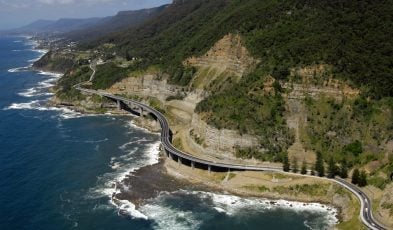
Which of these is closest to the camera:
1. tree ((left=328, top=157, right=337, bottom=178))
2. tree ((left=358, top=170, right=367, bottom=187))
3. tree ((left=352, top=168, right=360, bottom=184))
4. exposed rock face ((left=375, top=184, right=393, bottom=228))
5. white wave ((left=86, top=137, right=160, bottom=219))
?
exposed rock face ((left=375, top=184, right=393, bottom=228))

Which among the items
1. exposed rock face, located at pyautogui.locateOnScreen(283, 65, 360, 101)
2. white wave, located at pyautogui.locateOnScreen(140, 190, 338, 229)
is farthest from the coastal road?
exposed rock face, located at pyautogui.locateOnScreen(283, 65, 360, 101)

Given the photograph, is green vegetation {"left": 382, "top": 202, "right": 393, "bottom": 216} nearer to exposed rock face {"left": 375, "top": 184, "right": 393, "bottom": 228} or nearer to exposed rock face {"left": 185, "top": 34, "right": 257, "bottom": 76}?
exposed rock face {"left": 375, "top": 184, "right": 393, "bottom": 228}

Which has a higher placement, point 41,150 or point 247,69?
point 247,69

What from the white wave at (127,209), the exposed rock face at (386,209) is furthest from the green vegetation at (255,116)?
the white wave at (127,209)

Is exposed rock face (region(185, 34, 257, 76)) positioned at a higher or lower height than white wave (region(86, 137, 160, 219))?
higher

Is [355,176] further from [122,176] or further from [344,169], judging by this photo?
[122,176]

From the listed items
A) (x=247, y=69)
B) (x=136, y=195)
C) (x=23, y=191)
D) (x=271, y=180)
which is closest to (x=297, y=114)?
(x=271, y=180)

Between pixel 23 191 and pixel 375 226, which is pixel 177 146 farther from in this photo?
pixel 375 226

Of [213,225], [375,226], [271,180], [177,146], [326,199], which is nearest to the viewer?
[375,226]
